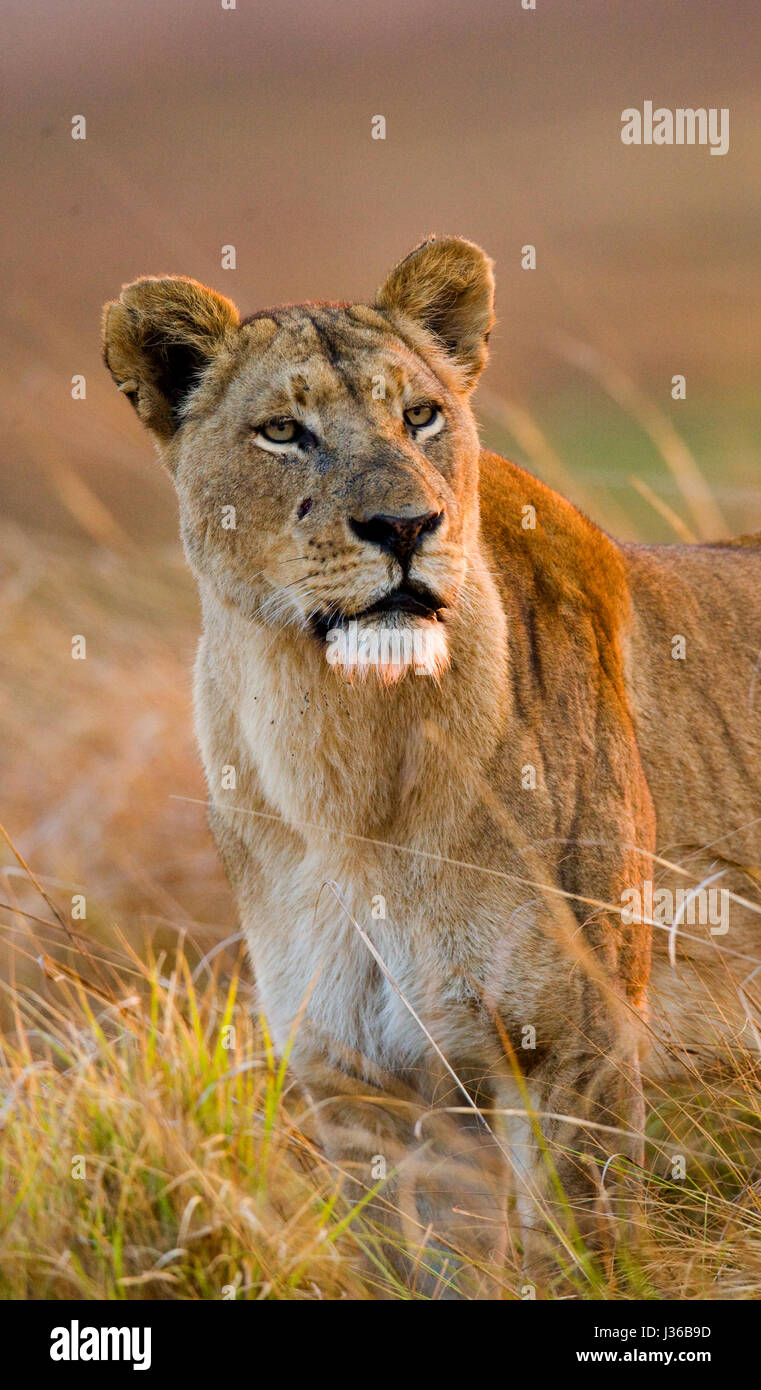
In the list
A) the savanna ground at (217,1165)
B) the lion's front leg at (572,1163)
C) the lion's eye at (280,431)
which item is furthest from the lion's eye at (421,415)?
the lion's front leg at (572,1163)

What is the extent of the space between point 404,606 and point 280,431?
58 centimetres

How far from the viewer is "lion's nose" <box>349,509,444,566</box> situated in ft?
10.6

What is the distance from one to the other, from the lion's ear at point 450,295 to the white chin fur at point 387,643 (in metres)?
1.02

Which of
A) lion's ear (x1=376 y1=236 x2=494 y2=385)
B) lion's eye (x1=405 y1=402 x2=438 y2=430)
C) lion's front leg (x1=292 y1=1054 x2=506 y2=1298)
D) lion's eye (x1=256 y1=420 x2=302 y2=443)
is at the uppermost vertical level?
lion's ear (x1=376 y1=236 x2=494 y2=385)

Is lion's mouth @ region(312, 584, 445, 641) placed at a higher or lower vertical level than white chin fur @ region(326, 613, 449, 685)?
higher

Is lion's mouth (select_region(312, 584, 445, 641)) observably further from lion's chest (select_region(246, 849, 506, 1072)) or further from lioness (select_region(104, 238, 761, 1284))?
lion's chest (select_region(246, 849, 506, 1072))

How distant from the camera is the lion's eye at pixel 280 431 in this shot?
11.7ft

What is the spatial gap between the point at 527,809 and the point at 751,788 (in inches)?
47.0

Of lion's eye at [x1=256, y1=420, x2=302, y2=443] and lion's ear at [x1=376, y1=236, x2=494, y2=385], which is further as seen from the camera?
lion's ear at [x1=376, y1=236, x2=494, y2=385]

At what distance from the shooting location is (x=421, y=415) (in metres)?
3.74

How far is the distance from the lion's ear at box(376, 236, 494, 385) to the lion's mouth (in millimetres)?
989

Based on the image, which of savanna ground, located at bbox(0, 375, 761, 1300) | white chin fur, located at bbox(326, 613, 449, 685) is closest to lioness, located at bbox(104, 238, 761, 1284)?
white chin fur, located at bbox(326, 613, 449, 685)
